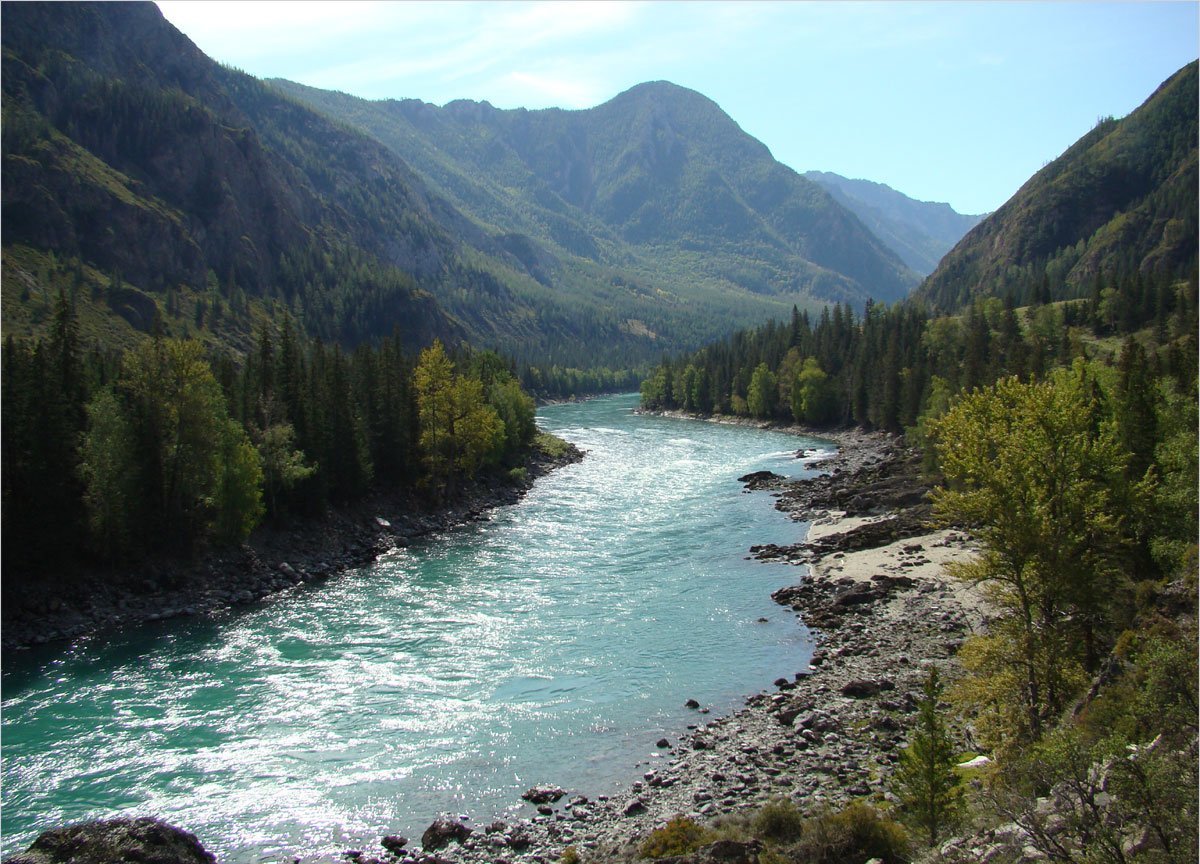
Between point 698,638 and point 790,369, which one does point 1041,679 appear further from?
point 790,369

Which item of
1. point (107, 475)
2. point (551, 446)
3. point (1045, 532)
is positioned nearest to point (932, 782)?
point (1045, 532)

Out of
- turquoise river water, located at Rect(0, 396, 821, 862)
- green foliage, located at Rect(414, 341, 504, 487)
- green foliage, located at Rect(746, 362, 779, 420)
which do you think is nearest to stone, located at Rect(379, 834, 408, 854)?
turquoise river water, located at Rect(0, 396, 821, 862)

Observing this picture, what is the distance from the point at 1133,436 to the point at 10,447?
61988 mm

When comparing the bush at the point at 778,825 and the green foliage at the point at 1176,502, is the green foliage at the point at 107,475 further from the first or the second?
the green foliage at the point at 1176,502

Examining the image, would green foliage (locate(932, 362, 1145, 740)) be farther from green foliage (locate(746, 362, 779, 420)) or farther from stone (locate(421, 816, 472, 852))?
green foliage (locate(746, 362, 779, 420))

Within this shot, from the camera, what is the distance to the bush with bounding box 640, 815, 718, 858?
21.9m

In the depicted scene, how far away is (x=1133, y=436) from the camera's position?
1781 inches

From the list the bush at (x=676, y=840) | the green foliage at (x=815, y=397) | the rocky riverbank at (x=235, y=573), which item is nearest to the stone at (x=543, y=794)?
the bush at (x=676, y=840)

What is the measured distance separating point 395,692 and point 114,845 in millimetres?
15387

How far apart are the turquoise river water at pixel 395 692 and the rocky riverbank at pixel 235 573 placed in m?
1.93

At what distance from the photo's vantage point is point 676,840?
874 inches

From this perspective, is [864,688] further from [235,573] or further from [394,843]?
[235,573]

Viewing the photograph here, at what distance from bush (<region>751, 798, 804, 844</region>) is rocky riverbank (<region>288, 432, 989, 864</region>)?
7.61 ft

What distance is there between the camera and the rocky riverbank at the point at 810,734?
2480cm
